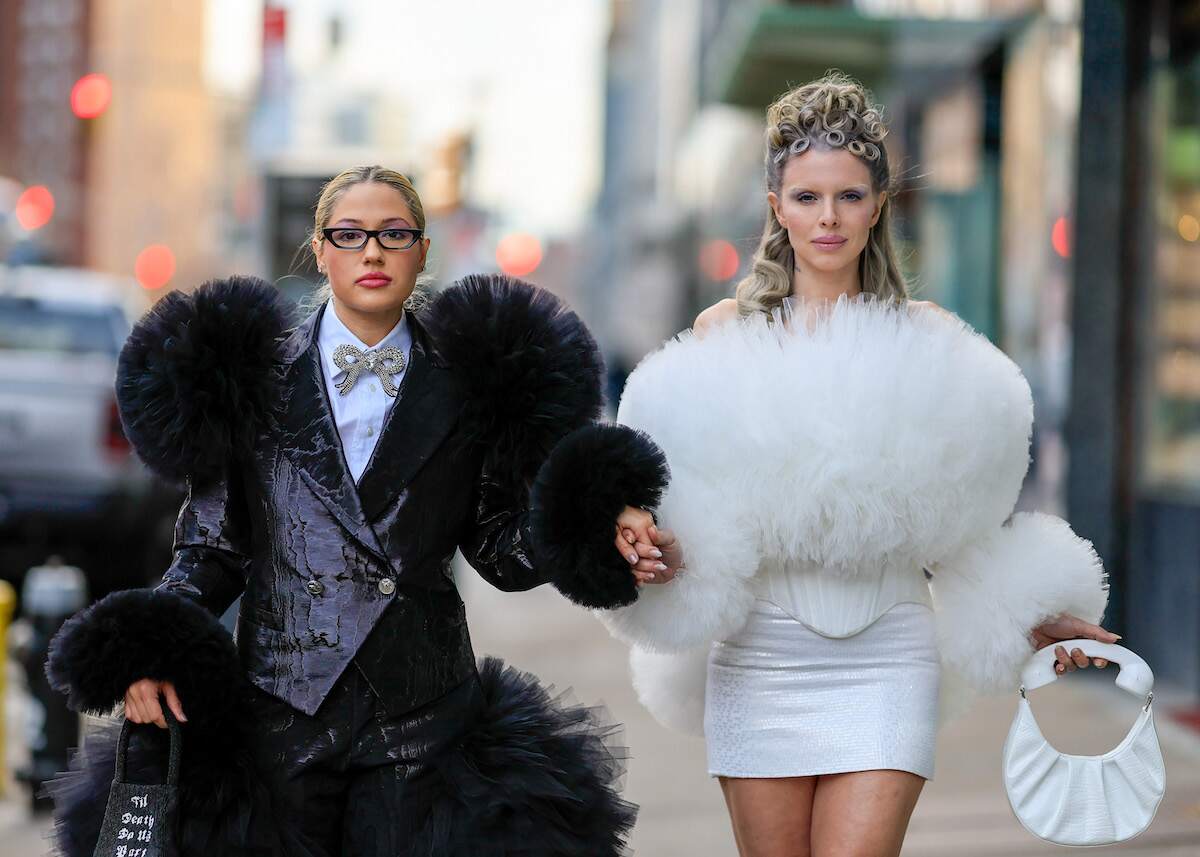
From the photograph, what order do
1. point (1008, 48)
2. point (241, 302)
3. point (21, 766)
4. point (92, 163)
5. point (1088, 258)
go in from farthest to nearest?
point (92, 163)
point (1008, 48)
point (1088, 258)
point (21, 766)
point (241, 302)

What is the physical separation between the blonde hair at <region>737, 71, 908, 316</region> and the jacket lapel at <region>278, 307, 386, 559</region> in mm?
1004

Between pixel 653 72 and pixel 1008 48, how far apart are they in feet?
199

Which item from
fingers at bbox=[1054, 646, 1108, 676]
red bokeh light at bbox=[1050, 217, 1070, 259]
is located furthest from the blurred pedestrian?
red bokeh light at bbox=[1050, 217, 1070, 259]

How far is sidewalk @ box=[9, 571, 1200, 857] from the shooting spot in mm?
6297

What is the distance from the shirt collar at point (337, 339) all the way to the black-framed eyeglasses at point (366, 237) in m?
0.17

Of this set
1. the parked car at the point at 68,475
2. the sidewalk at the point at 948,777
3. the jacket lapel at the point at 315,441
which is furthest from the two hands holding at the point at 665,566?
the parked car at the point at 68,475

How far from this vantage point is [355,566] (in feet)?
11.4

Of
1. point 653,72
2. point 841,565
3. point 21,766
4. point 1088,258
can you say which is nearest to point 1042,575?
point 841,565

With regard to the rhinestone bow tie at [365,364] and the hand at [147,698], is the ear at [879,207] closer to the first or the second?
the rhinestone bow tie at [365,364]

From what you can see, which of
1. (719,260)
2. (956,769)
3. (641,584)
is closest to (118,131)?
(719,260)

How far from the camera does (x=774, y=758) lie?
374 cm

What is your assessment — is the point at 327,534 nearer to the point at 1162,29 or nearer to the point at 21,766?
the point at 21,766

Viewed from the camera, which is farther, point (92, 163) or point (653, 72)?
point (92, 163)

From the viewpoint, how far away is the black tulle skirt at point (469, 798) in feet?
10.9
